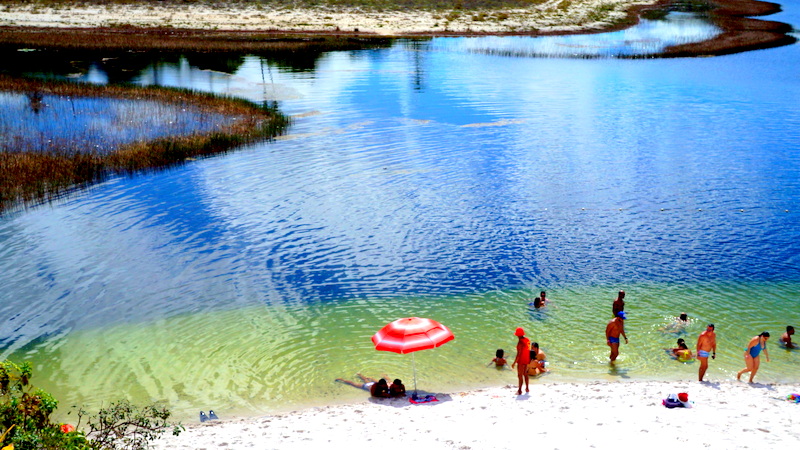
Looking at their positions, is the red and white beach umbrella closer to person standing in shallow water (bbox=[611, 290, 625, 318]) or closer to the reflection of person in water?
person standing in shallow water (bbox=[611, 290, 625, 318])

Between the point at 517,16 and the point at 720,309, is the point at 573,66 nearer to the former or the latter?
the point at 517,16

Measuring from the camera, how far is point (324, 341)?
2478 centimetres

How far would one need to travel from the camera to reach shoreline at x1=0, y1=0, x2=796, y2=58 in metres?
96.9

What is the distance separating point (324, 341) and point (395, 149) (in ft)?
85.3

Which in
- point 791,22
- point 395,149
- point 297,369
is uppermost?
point 791,22

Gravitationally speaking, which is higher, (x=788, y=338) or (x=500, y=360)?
(x=788, y=338)

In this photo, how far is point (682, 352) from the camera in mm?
22844

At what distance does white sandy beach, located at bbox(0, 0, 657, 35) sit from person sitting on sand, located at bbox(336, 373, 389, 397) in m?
95.5

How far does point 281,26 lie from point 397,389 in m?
101

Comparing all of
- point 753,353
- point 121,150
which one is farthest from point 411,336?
point 121,150

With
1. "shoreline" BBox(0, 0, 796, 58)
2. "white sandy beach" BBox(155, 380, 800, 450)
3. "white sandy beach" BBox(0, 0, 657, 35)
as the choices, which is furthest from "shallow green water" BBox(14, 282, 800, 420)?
"white sandy beach" BBox(0, 0, 657, 35)

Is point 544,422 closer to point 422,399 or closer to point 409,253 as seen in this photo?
point 422,399

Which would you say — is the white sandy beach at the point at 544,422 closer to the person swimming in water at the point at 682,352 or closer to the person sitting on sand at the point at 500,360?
the person sitting on sand at the point at 500,360

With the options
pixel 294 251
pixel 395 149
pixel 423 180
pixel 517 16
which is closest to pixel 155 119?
pixel 395 149
